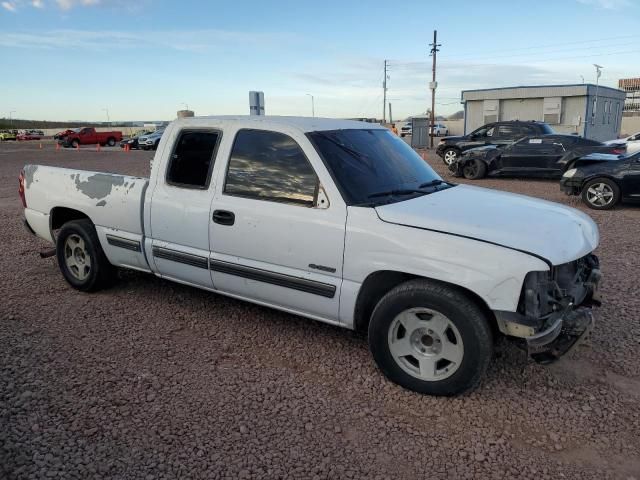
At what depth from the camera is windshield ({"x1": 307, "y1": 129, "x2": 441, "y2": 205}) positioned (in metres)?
3.69

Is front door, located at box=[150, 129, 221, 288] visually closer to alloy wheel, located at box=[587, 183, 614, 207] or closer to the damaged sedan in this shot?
alloy wheel, located at box=[587, 183, 614, 207]

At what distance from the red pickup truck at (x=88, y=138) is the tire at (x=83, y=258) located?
128 feet

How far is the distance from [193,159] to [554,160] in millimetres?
12208

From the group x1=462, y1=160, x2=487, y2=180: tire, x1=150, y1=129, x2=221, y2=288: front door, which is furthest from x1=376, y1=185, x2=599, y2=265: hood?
x1=462, y1=160, x2=487, y2=180: tire

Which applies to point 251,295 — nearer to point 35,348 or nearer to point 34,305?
point 35,348

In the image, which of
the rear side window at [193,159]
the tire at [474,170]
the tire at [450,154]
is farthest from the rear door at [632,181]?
the rear side window at [193,159]

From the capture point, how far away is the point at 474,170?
49.5 ft

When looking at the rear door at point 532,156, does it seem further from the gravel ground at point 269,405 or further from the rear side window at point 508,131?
the gravel ground at point 269,405

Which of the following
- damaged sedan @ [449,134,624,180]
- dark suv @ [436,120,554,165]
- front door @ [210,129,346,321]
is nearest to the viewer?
front door @ [210,129,346,321]

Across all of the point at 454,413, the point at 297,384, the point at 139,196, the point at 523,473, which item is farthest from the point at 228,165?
the point at 523,473

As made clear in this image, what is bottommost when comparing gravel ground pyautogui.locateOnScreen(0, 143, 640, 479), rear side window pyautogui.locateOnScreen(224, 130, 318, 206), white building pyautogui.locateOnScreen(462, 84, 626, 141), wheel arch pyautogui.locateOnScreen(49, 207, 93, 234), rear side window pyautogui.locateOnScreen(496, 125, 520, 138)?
gravel ground pyautogui.locateOnScreen(0, 143, 640, 479)

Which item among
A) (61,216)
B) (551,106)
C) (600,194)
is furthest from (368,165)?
(551,106)

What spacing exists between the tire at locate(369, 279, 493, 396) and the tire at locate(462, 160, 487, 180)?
1246cm

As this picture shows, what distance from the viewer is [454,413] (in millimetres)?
3213
